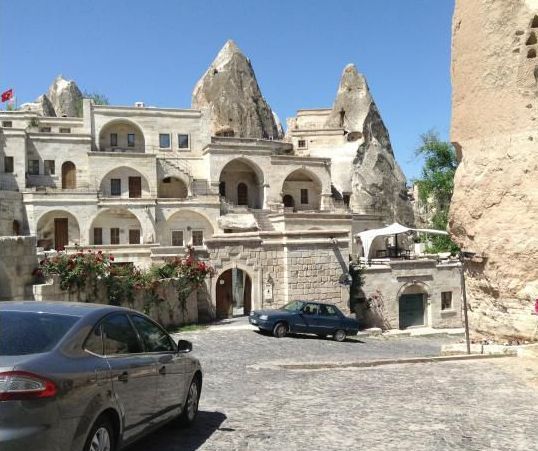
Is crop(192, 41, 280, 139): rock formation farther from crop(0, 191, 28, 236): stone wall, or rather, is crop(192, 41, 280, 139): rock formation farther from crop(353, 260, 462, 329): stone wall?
crop(353, 260, 462, 329): stone wall

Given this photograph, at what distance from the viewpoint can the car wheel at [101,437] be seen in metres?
4.34

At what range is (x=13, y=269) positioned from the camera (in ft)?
44.5

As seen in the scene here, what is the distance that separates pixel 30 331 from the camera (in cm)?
438

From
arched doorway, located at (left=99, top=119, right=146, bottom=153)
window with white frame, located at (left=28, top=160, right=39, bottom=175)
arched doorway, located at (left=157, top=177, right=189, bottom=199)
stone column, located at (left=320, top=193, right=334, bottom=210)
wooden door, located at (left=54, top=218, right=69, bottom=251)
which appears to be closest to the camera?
wooden door, located at (left=54, top=218, right=69, bottom=251)

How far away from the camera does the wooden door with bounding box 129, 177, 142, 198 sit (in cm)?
4447

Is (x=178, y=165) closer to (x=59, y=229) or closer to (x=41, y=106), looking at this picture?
(x=59, y=229)

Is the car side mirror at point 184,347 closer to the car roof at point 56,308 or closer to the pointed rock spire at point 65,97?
the car roof at point 56,308

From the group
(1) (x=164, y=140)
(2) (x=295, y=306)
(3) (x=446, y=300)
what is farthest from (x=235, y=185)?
(2) (x=295, y=306)

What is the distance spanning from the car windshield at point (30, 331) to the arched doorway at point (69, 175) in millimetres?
41793

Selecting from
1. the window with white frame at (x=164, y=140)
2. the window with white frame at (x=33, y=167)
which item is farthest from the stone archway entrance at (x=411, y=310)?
the window with white frame at (x=33, y=167)

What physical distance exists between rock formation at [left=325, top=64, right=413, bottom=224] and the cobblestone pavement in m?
43.9

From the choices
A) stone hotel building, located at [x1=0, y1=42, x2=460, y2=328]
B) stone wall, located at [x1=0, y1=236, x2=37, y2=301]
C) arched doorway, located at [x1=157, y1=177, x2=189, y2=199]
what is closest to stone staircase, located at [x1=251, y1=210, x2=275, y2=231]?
stone hotel building, located at [x1=0, y1=42, x2=460, y2=328]

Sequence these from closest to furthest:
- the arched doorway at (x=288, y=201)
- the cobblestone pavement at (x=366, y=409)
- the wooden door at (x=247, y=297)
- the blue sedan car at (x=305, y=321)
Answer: the cobblestone pavement at (x=366, y=409) → the blue sedan car at (x=305, y=321) → the wooden door at (x=247, y=297) → the arched doorway at (x=288, y=201)

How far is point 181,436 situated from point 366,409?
245 centimetres
